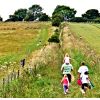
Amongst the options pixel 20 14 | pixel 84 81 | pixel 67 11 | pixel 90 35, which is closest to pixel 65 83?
pixel 84 81

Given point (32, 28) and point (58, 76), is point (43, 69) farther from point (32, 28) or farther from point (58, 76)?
point (32, 28)

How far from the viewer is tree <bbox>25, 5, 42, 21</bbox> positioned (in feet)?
582

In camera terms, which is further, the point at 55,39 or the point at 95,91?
the point at 55,39

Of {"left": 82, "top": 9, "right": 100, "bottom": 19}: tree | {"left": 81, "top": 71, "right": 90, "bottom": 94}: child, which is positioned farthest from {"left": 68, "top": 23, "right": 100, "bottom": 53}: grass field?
{"left": 82, "top": 9, "right": 100, "bottom": 19}: tree

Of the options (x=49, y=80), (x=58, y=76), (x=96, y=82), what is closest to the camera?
(x=96, y=82)

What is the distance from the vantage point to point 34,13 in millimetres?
188750

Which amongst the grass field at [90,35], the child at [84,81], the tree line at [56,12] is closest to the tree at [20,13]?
the tree line at [56,12]

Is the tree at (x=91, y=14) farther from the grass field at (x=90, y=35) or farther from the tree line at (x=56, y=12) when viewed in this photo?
the grass field at (x=90, y=35)

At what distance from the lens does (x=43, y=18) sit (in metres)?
160

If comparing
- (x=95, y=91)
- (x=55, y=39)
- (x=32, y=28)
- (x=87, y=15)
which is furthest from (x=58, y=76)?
(x=87, y=15)

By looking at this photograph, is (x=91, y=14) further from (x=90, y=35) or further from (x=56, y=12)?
(x=90, y=35)

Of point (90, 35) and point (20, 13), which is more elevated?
point (90, 35)

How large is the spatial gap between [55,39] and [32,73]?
3044cm

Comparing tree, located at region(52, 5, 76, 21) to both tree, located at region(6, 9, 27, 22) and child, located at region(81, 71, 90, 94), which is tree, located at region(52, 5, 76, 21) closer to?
tree, located at region(6, 9, 27, 22)
